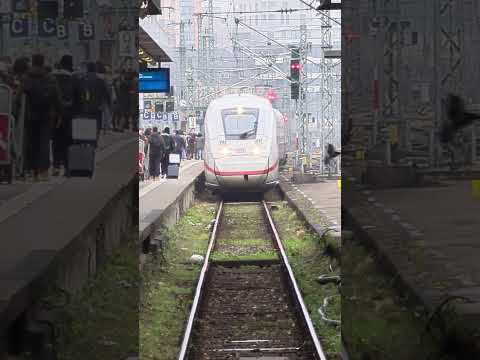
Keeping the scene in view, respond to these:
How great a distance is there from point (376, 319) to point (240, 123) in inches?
529

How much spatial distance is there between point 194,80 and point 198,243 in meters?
3.23

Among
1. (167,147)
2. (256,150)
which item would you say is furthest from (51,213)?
(256,150)

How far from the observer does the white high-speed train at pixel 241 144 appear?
16.0 meters

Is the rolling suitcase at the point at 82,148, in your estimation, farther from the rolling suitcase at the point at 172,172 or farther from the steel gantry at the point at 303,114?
the steel gantry at the point at 303,114

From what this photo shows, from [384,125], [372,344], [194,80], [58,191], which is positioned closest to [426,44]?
[384,125]

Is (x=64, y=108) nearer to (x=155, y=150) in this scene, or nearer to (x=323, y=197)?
(x=155, y=150)

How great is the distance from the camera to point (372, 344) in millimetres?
3354

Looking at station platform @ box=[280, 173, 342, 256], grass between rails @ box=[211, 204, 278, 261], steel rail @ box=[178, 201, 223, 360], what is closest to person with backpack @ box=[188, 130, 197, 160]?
grass between rails @ box=[211, 204, 278, 261]

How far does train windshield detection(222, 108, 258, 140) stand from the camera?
16.4m

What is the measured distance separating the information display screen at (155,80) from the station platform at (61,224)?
1.68m

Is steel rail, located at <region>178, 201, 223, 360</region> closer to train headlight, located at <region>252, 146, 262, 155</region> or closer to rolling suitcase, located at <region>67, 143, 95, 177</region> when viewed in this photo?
rolling suitcase, located at <region>67, 143, 95, 177</region>

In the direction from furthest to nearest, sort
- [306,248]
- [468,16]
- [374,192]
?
[306,248] < [374,192] < [468,16]

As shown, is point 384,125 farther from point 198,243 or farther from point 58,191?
point 198,243

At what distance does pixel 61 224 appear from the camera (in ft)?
11.3
